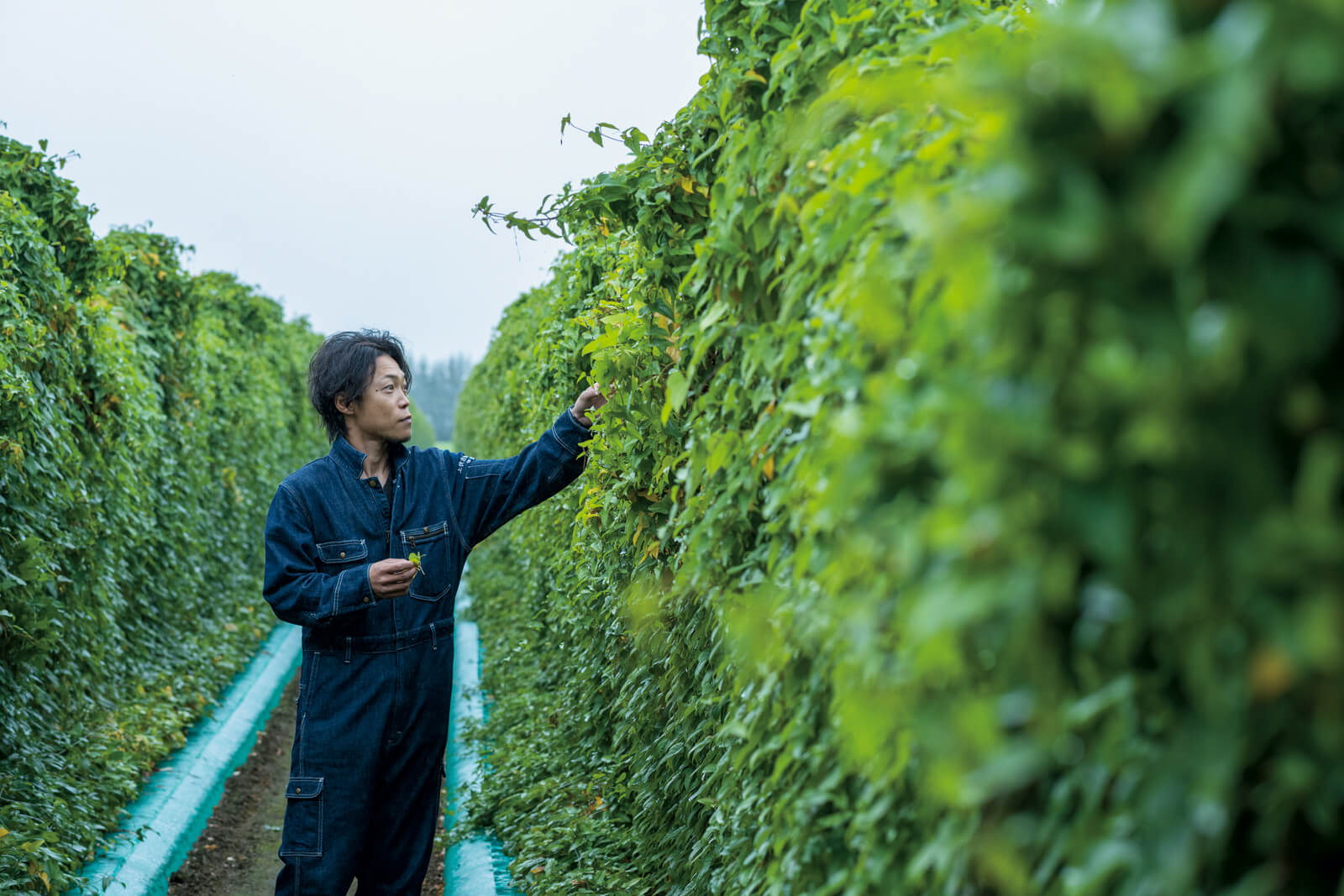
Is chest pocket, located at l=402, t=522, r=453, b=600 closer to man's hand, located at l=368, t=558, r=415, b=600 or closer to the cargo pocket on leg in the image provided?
man's hand, located at l=368, t=558, r=415, b=600

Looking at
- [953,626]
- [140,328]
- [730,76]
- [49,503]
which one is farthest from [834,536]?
[140,328]

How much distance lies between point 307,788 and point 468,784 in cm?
217

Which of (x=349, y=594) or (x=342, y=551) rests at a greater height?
(x=342, y=551)

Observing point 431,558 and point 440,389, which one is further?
point 440,389

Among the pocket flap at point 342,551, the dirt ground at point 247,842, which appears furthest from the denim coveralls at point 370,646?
the dirt ground at point 247,842

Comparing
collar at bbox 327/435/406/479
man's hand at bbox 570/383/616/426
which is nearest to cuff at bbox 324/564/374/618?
collar at bbox 327/435/406/479

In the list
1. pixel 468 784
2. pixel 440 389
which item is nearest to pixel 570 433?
pixel 468 784

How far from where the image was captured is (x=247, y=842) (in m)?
5.43

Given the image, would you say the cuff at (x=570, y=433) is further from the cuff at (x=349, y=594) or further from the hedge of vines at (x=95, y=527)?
the hedge of vines at (x=95, y=527)

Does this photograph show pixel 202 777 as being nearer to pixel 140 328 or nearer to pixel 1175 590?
pixel 140 328

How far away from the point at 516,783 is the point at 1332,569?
4410 mm

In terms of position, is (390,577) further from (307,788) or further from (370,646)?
(307,788)

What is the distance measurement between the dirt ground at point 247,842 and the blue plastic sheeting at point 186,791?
0.09 metres

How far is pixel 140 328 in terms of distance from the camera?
760 centimetres
